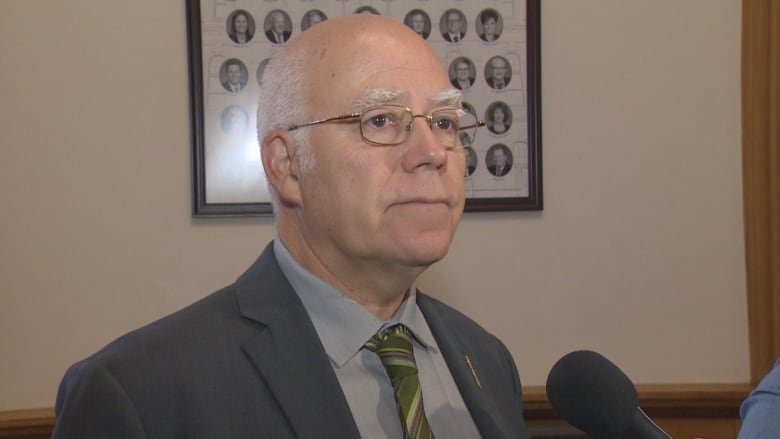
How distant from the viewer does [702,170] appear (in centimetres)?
304

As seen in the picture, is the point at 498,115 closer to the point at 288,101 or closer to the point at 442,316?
the point at 442,316

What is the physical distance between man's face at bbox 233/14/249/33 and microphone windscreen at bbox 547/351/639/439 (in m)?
1.82

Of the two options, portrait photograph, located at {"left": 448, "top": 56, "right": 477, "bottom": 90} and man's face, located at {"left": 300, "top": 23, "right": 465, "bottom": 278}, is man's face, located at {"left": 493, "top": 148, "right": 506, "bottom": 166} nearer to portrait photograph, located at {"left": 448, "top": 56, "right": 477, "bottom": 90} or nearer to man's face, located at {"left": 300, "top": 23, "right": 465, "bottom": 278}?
portrait photograph, located at {"left": 448, "top": 56, "right": 477, "bottom": 90}

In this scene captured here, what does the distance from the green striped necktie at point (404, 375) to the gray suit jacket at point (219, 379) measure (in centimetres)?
12

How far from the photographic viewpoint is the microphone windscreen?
118 cm

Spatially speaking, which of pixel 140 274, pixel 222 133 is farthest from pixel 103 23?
pixel 140 274

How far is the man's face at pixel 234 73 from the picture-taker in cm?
286

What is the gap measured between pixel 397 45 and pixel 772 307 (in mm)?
1898

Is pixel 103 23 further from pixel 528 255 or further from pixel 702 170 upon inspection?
pixel 702 170

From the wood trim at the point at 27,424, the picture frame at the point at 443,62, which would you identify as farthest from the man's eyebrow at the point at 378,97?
the wood trim at the point at 27,424

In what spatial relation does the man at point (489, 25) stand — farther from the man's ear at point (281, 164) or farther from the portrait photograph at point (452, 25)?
the man's ear at point (281, 164)

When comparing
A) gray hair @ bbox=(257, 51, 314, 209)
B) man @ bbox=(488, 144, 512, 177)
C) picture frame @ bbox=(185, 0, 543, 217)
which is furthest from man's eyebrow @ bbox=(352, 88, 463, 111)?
man @ bbox=(488, 144, 512, 177)

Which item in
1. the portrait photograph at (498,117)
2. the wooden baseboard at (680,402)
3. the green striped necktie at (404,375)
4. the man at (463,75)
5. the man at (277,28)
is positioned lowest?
the wooden baseboard at (680,402)

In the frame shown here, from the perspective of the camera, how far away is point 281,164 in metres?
1.72
